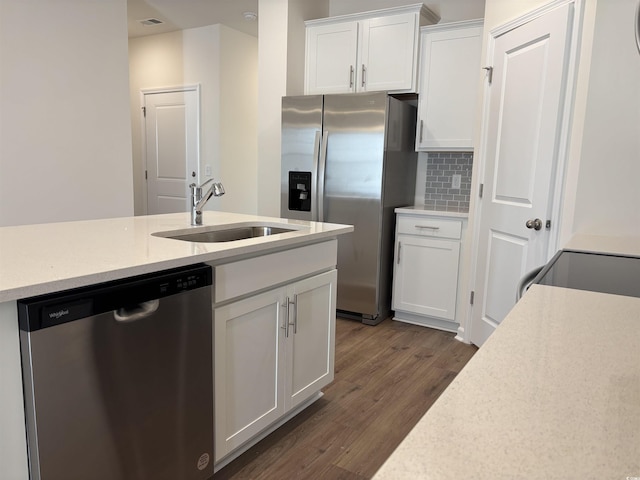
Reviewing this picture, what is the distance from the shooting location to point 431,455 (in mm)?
426

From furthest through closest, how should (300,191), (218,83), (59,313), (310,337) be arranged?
(218,83) → (300,191) → (310,337) → (59,313)

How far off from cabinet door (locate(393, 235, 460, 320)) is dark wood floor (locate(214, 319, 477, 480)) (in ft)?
0.68

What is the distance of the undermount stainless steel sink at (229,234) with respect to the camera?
2129mm

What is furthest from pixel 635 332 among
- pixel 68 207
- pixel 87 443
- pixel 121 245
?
pixel 68 207

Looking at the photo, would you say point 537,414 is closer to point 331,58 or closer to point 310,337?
point 310,337

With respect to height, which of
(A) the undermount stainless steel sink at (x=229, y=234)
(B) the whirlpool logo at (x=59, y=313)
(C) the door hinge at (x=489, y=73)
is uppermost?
(C) the door hinge at (x=489, y=73)

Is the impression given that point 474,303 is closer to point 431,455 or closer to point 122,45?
point 431,455

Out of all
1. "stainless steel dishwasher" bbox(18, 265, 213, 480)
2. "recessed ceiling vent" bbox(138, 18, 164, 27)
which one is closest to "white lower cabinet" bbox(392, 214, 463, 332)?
"stainless steel dishwasher" bbox(18, 265, 213, 480)

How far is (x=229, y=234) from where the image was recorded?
233cm

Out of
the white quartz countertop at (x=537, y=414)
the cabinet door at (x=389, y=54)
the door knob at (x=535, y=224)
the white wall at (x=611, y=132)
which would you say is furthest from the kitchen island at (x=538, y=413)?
the cabinet door at (x=389, y=54)

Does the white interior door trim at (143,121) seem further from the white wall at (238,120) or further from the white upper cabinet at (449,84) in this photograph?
the white upper cabinet at (449,84)

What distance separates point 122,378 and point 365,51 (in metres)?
3.22

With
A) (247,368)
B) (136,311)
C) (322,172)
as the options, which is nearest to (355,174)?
(322,172)

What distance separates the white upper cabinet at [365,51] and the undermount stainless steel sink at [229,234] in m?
1.89
